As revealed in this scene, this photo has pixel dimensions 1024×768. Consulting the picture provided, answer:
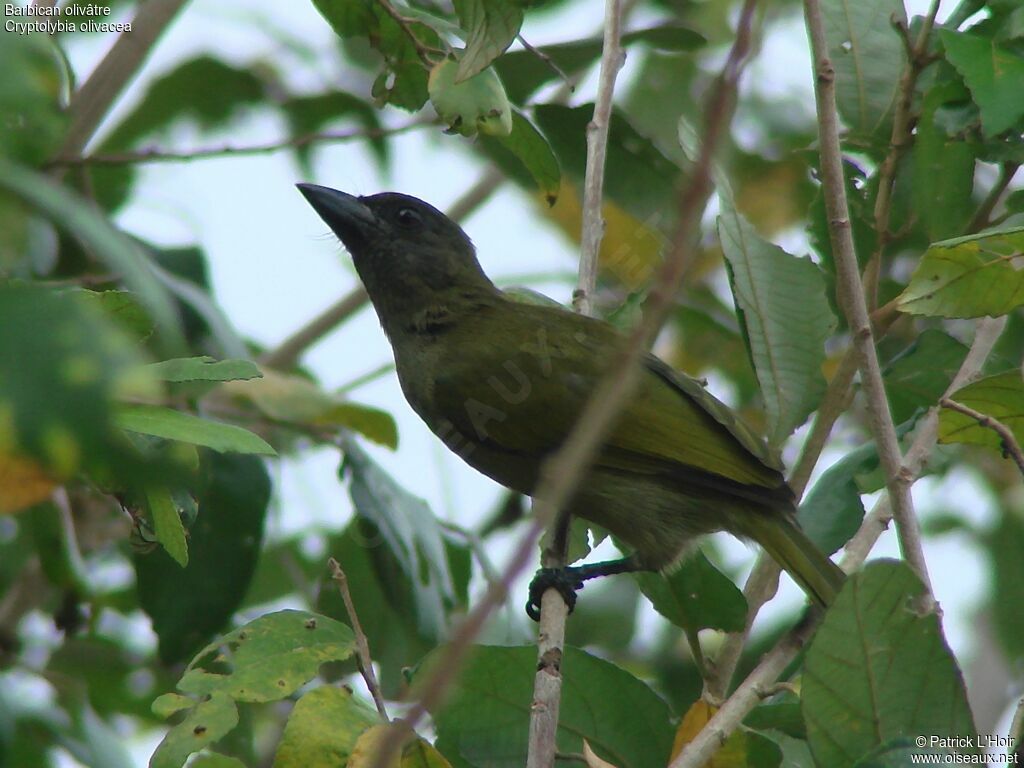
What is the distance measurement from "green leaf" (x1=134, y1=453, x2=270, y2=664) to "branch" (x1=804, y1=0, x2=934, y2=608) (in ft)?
4.71

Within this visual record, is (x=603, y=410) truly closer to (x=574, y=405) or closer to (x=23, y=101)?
(x=23, y=101)

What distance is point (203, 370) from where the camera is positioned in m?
1.81

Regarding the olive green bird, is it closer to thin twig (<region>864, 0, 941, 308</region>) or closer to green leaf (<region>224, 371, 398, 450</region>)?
green leaf (<region>224, 371, 398, 450</region>)

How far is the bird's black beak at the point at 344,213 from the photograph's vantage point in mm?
3941

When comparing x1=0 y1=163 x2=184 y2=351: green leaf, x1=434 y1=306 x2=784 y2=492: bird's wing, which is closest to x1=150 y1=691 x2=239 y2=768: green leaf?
x1=0 y1=163 x2=184 y2=351: green leaf

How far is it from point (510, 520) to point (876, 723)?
8.16ft

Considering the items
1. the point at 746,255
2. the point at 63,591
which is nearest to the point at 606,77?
the point at 746,255

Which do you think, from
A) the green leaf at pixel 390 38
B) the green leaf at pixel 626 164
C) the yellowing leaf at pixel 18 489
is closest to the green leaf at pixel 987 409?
the green leaf at pixel 626 164

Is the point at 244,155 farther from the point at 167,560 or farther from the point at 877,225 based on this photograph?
the point at 877,225

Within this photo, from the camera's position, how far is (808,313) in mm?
2742

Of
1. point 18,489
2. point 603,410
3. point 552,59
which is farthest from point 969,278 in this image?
point 18,489

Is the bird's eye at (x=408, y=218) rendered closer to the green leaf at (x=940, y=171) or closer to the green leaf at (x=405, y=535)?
the green leaf at (x=405, y=535)

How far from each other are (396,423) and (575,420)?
1.60 ft

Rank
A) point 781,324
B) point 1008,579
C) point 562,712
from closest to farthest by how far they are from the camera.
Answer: point 562,712, point 781,324, point 1008,579
